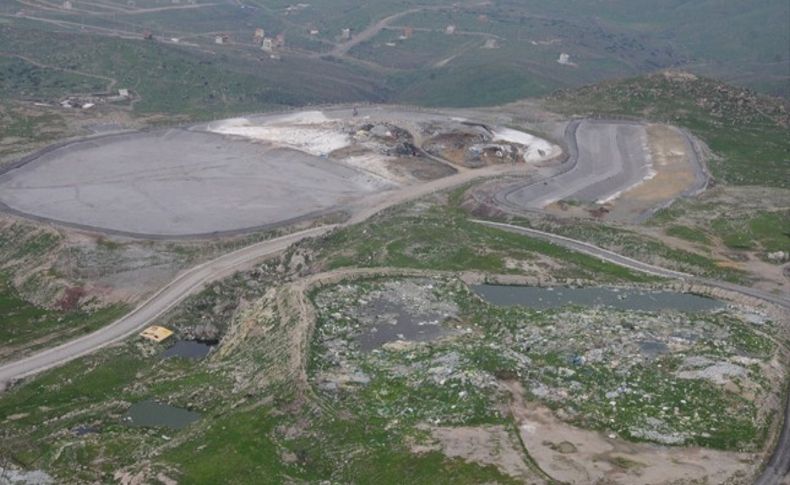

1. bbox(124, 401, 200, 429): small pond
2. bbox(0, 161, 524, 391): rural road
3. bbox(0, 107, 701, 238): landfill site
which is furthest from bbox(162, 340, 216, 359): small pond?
bbox(0, 107, 701, 238): landfill site

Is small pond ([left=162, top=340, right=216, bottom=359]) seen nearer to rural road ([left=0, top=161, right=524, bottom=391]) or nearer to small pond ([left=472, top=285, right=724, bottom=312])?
rural road ([left=0, top=161, right=524, bottom=391])

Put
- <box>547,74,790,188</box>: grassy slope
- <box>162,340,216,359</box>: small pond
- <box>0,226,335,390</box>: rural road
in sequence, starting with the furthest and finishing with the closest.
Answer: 1. <box>547,74,790,188</box>: grassy slope
2. <box>162,340,216,359</box>: small pond
3. <box>0,226,335,390</box>: rural road

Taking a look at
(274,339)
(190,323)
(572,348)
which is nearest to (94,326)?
(190,323)

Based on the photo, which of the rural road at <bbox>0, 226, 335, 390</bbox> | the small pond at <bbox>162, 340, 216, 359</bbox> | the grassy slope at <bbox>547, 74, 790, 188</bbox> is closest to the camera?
the rural road at <bbox>0, 226, 335, 390</bbox>

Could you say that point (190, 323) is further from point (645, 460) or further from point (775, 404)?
point (775, 404)

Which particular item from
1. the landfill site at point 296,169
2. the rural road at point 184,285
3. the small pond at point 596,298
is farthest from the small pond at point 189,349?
the small pond at point 596,298

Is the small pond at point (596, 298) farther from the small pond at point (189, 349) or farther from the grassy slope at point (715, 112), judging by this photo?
the grassy slope at point (715, 112)
